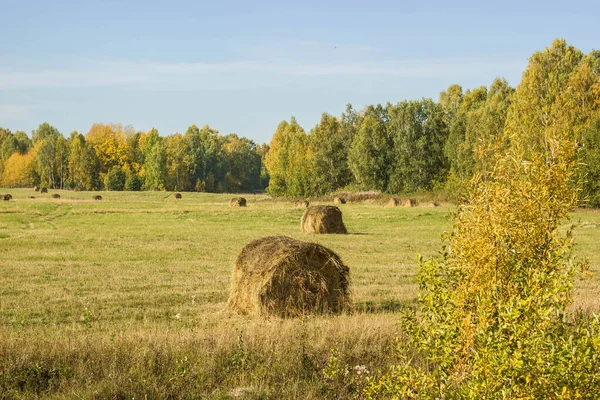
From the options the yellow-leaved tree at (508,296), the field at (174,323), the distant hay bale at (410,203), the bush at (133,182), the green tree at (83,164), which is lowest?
the field at (174,323)

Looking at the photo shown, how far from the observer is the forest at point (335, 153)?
6462 centimetres

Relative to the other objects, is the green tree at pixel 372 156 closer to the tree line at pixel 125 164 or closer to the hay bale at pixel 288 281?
the tree line at pixel 125 164

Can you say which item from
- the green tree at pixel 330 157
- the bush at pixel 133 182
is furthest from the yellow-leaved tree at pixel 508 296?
the bush at pixel 133 182

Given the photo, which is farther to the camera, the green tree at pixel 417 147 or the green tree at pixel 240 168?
the green tree at pixel 240 168

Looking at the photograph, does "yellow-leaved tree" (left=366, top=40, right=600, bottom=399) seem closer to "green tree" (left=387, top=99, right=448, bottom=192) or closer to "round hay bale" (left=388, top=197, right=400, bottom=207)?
"round hay bale" (left=388, top=197, right=400, bottom=207)

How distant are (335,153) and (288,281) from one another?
82.4m

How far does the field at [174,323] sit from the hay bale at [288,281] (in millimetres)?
452

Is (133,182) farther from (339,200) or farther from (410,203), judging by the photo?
(410,203)

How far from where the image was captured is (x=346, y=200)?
69.9 metres

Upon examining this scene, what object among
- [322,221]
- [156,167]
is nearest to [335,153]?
[156,167]

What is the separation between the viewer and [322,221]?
3553cm

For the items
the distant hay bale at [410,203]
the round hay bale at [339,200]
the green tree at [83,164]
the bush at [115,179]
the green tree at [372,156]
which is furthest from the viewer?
the green tree at [83,164]

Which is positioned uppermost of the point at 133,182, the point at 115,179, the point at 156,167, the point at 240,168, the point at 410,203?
the point at 240,168

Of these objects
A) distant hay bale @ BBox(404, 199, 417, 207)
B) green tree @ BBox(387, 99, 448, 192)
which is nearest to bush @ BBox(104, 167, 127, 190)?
green tree @ BBox(387, 99, 448, 192)
